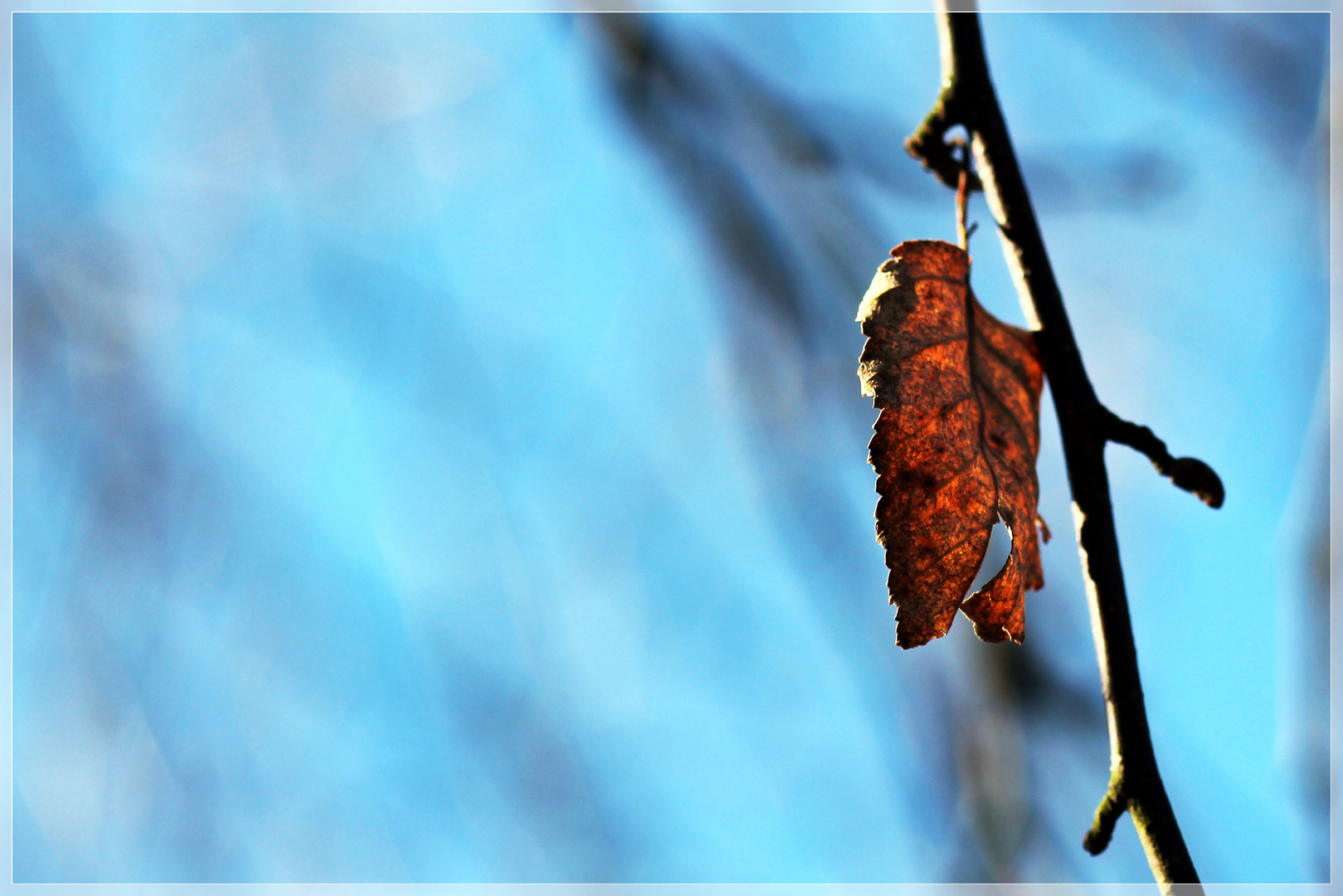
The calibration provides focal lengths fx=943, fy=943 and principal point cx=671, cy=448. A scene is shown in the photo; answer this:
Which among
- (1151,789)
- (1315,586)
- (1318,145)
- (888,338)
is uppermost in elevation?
(1318,145)

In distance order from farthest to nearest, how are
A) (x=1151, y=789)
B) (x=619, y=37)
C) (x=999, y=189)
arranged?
(x=619, y=37), (x=999, y=189), (x=1151, y=789)

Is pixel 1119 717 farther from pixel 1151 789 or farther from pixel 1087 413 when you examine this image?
pixel 1087 413

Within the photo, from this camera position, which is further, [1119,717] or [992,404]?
[992,404]

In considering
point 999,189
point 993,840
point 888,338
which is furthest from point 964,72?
point 993,840
